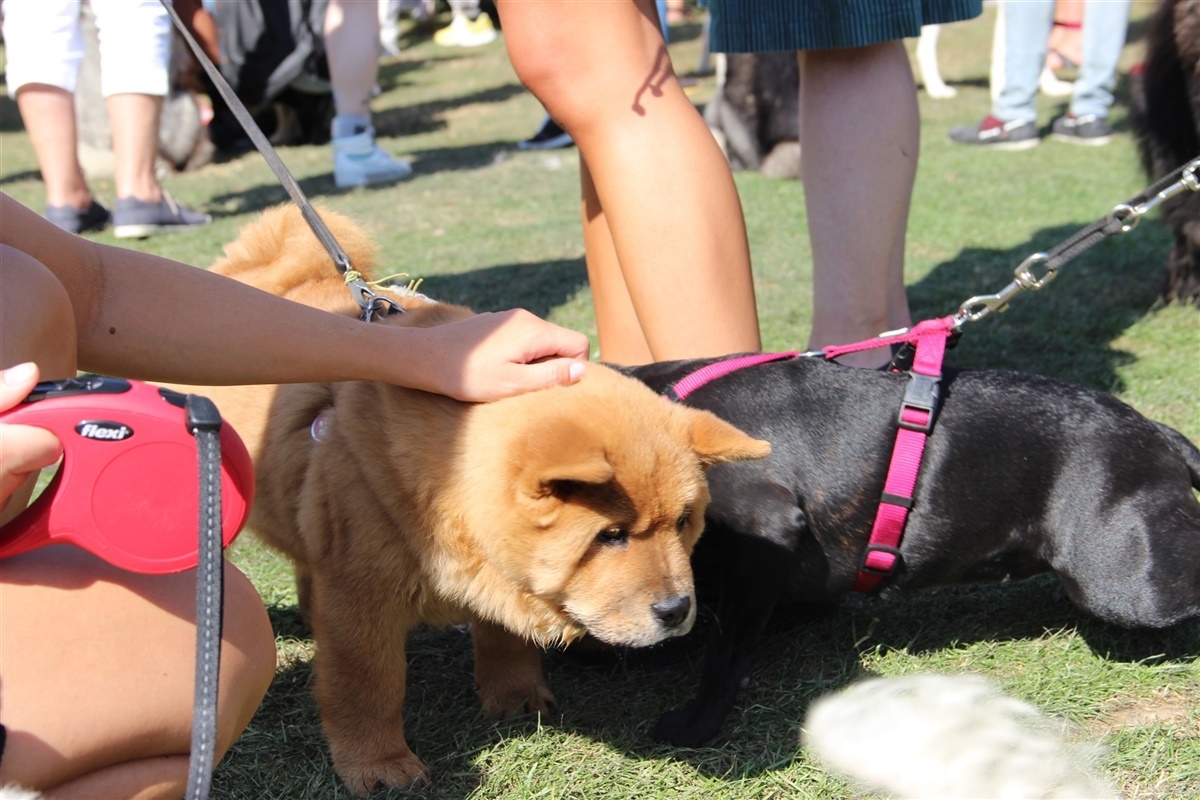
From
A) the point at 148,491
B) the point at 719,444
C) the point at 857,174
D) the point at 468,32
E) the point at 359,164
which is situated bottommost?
the point at 468,32

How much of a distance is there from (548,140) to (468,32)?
9842mm

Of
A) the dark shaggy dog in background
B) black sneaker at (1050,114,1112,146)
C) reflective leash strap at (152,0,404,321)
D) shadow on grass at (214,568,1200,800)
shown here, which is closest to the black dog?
shadow on grass at (214,568,1200,800)

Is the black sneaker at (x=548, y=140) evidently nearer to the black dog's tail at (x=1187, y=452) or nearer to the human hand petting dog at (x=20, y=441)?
the black dog's tail at (x=1187, y=452)

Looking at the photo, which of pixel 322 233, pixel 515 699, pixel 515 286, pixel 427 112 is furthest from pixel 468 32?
pixel 515 699

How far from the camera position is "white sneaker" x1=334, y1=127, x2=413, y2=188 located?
766cm

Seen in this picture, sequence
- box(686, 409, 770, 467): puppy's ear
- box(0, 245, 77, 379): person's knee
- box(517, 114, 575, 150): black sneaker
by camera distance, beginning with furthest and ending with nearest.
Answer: box(517, 114, 575, 150): black sneaker < box(686, 409, 770, 467): puppy's ear < box(0, 245, 77, 379): person's knee

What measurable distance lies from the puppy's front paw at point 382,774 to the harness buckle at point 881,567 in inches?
37.1

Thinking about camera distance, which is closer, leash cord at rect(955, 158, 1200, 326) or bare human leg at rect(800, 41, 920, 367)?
leash cord at rect(955, 158, 1200, 326)

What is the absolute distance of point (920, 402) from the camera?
2.19 metres

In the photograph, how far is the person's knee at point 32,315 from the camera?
1507 mm

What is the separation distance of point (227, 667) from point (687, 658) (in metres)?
1.14

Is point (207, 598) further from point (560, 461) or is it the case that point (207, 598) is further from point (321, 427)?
point (321, 427)

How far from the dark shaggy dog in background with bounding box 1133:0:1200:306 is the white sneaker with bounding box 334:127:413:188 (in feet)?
16.4

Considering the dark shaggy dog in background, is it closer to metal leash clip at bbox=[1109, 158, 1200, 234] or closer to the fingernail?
metal leash clip at bbox=[1109, 158, 1200, 234]
